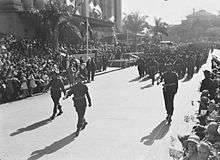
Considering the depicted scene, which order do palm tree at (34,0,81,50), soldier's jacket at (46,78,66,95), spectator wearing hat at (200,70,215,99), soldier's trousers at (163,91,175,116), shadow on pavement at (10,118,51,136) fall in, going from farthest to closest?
palm tree at (34,0,81,50)
soldier's jacket at (46,78,66,95)
soldier's trousers at (163,91,175,116)
spectator wearing hat at (200,70,215,99)
shadow on pavement at (10,118,51,136)

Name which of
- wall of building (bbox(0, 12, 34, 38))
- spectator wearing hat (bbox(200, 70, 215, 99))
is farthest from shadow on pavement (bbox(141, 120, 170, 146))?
wall of building (bbox(0, 12, 34, 38))

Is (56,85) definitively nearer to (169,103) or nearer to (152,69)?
(169,103)

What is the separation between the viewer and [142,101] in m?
17.0

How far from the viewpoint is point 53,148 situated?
32.3 feet

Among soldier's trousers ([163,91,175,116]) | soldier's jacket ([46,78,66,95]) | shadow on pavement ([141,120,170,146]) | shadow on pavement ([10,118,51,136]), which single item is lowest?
shadow on pavement ([10,118,51,136])

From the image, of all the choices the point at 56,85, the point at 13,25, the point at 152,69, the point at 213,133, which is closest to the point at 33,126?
the point at 56,85

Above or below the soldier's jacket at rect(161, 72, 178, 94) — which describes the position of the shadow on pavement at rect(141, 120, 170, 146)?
below

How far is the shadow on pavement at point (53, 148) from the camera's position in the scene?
366 inches

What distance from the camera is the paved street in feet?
30.7

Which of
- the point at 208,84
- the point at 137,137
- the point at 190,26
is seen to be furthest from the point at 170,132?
the point at 190,26

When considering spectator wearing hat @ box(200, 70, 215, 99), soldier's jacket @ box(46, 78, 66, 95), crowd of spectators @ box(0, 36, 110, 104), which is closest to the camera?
spectator wearing hat @ box(200, 70, 215, 99)

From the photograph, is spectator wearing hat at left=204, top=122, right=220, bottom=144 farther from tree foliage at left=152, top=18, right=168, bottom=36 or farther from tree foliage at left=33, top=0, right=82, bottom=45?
tree foliage at left=152, top=18, right=168, bottom=36

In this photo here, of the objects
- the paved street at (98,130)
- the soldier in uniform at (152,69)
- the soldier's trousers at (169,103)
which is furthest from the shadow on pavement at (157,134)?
the soldier in uniform at (152,69)

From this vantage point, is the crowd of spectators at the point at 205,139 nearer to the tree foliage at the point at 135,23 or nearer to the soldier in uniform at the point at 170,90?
the soldier in uniform at the point at 170,90
